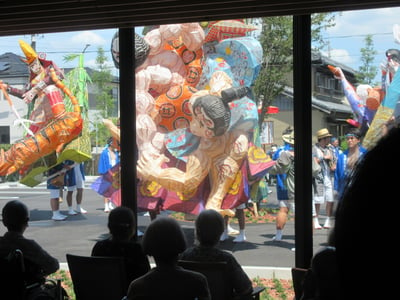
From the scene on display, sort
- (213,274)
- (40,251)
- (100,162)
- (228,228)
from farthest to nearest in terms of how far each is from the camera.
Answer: (100,162) < (228,228) < (40,251) < (213,274)

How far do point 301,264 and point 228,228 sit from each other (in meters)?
0.87

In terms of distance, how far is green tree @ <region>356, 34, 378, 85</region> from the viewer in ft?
11.1

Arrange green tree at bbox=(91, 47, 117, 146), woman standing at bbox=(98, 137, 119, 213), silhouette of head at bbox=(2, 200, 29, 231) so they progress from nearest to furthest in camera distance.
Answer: silhouette of head at bbox=(2, 200, 29, 231) → green tree at bbox=(91, 47, 117, 146) → woman standing at bbox=(98, 137, 119, 213)

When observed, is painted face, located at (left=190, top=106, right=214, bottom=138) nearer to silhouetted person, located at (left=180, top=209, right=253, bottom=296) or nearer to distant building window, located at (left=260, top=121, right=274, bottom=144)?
distant building window, located at (left=260, top=121, right=274, bottom=144)

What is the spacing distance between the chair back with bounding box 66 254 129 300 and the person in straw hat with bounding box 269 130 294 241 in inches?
54.6

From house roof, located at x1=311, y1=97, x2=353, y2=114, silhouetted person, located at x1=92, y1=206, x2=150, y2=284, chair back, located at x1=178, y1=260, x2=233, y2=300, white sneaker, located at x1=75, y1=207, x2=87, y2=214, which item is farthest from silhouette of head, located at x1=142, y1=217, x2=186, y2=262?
white sneaker, located at x1=75, y1=207, x2=87, y2=214

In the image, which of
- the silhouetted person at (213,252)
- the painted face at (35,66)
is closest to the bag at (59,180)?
the painted face at (35,66)

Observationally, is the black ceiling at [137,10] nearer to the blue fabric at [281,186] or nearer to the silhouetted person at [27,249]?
the blue fabric at [281,186]

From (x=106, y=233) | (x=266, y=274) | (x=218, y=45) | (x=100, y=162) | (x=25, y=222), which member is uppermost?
(x=218, y=45)

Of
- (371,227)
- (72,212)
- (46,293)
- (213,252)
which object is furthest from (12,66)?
(371,227)

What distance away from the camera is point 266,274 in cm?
395

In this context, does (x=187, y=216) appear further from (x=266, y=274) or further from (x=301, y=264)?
(x=301, y=264)

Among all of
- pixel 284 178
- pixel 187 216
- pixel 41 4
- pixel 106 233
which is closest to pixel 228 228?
pixel 187 216

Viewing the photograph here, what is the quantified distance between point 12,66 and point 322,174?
272cm
